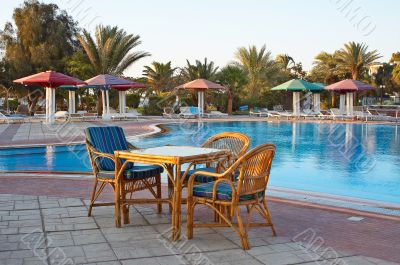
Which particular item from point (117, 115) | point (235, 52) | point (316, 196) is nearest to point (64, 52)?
point (117, 115)

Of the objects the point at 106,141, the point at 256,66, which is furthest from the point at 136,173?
the point at 256,66

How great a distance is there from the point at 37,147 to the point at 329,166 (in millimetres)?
7997

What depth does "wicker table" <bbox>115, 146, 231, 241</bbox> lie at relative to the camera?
4.20 meters

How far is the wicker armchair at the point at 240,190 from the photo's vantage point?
3969 millimetres

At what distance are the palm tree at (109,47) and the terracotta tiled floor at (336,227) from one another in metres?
26.0

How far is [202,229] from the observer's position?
4531 mm

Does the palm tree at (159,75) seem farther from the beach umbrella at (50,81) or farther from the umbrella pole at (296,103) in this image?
the beach umbrella at (50,81)

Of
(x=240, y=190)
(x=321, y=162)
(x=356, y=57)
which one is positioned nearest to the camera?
(x=240, y=190)

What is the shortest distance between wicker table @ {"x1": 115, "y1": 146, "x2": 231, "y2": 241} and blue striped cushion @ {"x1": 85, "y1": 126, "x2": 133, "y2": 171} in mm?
468

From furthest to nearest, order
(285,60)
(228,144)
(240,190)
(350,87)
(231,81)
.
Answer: (285,60) → (231,81) → (350,87) → (228,144) → (240,190)

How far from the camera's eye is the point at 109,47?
102 feet

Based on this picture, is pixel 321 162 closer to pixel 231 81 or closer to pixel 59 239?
pixel 59 239

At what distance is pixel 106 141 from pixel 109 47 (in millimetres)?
27091

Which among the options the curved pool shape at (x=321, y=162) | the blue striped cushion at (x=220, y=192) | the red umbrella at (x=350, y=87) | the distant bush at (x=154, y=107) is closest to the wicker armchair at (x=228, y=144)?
the blue striped cushion at (x=220, y=192)
